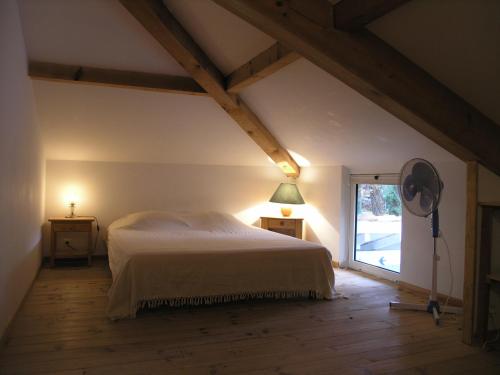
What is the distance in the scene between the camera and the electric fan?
3328 millimetres

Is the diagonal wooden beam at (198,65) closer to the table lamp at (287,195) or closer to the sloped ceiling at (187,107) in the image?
the sloped ceiling at (187,107)

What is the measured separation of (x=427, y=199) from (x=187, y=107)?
2.78 meters

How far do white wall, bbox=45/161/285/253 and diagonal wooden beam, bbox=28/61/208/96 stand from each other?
5.02 ft

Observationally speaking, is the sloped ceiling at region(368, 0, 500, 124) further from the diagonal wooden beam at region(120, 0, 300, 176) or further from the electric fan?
the diagonal wooden beam at region(120, 0, 300, 176)

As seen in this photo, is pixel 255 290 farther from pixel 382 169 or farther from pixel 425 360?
pixel 382 169

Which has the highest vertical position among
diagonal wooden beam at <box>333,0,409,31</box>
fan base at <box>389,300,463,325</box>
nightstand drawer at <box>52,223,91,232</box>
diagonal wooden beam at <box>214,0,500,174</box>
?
diagonal wooden beam at <box>333,0,409,31</box>

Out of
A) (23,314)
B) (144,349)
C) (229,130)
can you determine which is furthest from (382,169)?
(23,314)

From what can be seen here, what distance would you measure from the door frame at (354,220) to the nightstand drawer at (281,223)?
86cm

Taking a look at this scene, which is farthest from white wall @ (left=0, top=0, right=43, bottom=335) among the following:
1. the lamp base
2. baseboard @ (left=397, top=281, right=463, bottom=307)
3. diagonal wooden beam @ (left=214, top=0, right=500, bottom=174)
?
baseboard @ (left=397, top=281, right=463, bottom=307)

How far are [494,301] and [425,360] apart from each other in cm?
88

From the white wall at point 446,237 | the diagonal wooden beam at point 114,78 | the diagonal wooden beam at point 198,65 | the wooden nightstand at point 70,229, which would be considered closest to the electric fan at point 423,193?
the white wall at point 446,237

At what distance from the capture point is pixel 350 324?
10.8 feet

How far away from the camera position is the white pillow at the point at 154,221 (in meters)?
4.90

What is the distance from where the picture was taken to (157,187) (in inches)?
226
